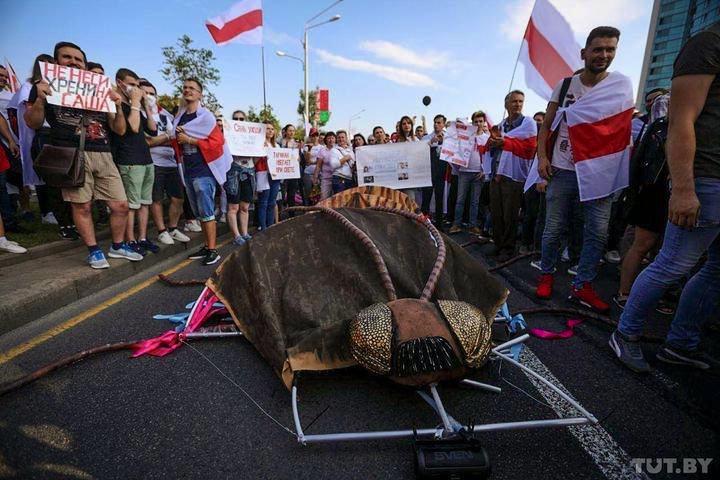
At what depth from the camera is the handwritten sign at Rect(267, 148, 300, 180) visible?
611cm

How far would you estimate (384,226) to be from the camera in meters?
2.24

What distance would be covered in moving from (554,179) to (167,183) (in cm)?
517

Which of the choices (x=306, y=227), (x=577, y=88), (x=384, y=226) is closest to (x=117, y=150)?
(x=306, y=227)

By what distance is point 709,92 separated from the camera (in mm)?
1721

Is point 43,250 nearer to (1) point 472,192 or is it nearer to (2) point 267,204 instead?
(2) point 267,204

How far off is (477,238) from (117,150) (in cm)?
508

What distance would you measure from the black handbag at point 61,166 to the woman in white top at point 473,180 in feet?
17.5

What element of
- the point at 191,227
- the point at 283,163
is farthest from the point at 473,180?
the point at 191,227

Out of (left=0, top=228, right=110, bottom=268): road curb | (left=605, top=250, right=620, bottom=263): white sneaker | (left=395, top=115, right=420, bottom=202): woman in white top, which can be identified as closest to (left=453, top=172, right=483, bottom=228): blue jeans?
(left=395, top=115, right=420, bottom=202): woman in white top

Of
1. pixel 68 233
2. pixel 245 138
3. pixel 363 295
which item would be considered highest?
pixel 245 138

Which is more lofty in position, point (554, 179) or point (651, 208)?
point (554, 179)

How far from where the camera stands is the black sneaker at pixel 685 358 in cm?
201

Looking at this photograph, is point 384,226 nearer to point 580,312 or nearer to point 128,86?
point 580,312

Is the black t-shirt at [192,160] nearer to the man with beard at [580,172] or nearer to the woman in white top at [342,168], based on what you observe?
the woman in white top at [342,168]
